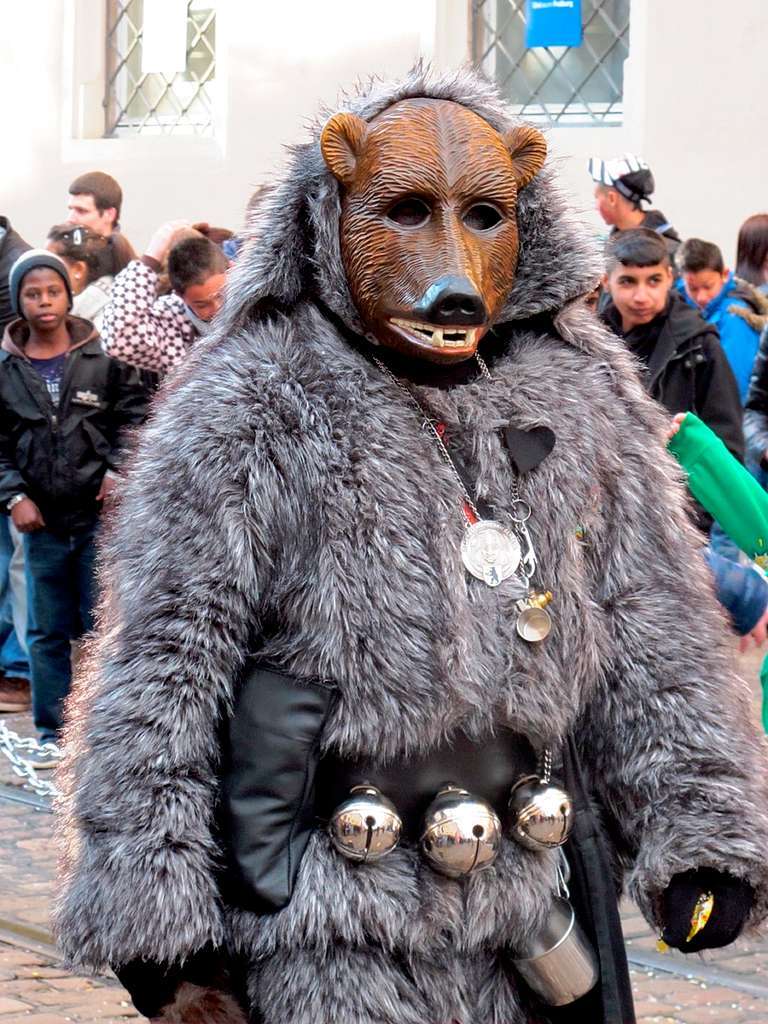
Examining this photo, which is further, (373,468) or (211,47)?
(211,47)

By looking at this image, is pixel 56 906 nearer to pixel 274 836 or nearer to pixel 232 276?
pixel 274 836

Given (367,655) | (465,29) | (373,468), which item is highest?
(373,468)

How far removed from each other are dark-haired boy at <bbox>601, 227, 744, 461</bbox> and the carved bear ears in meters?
4.25

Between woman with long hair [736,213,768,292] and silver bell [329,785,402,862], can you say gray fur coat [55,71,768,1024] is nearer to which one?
silver bell [329,785,402,862]

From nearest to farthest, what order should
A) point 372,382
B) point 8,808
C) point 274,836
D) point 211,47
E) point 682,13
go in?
point 274,836 → point 372,382 → point 8,808 → point 682,13 → point 211,47

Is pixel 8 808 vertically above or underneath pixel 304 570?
underneath

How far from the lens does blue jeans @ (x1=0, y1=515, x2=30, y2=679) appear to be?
8320 mm

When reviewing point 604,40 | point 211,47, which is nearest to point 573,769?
point 604,40

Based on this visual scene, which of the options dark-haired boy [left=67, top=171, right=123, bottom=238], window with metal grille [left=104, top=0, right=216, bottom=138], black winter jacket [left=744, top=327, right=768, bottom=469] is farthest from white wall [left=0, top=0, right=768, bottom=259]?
black winter jacket [left=744, top=327, right=768, bottom=469]

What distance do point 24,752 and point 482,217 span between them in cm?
521

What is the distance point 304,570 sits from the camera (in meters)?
2.63

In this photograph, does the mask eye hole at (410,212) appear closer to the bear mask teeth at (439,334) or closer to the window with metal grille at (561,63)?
the bear mask teeth at (439,334)

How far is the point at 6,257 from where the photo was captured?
9547 mm

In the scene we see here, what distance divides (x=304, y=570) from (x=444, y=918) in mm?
523
